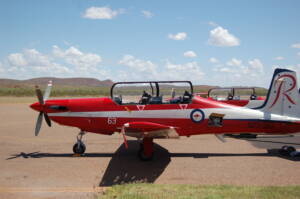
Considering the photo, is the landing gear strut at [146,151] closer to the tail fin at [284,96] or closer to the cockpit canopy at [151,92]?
the cockpit canopy at [151,92]

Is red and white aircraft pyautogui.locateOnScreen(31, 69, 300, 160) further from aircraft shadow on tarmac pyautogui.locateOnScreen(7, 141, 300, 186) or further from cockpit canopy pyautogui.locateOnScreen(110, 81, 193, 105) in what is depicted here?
aircraft shadow on tarmac pyautogui.locateOnScreen(7, 141, 300, 186)

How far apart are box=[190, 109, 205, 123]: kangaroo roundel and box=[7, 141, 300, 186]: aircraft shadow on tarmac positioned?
1322 mm

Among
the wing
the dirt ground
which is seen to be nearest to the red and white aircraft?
the dirt ground

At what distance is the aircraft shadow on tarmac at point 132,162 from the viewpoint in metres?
6.41

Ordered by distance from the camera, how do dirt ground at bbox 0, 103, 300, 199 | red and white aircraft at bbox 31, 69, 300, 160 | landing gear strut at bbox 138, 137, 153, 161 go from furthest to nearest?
1. red and white aircraft at bbox 31, 69, 300, 160
2. landing gear strut at bbox 138, 137, 153, 161
3. dirt ground at bbox 0, 103, 300, 199

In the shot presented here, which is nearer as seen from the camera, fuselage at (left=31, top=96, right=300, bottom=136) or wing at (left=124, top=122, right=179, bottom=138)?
wing at (left=124, top=122, right=179, bottom=138)

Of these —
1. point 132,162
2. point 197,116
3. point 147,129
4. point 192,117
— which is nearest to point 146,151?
point 132,162

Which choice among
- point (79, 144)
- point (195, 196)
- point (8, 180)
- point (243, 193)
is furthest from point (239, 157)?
point (8, 180)

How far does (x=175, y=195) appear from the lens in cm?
512

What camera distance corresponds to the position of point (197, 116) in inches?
319

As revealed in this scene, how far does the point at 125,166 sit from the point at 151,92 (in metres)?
2.65

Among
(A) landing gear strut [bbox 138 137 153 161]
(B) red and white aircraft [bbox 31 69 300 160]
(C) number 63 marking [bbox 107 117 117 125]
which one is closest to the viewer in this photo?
(A) landing gear strut [bbox 138 137 153 161]

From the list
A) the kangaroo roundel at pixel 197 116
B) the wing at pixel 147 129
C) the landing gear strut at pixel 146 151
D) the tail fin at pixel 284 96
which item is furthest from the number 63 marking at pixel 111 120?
the tail fin at pixel 284 96

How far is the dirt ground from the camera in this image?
5980mm
